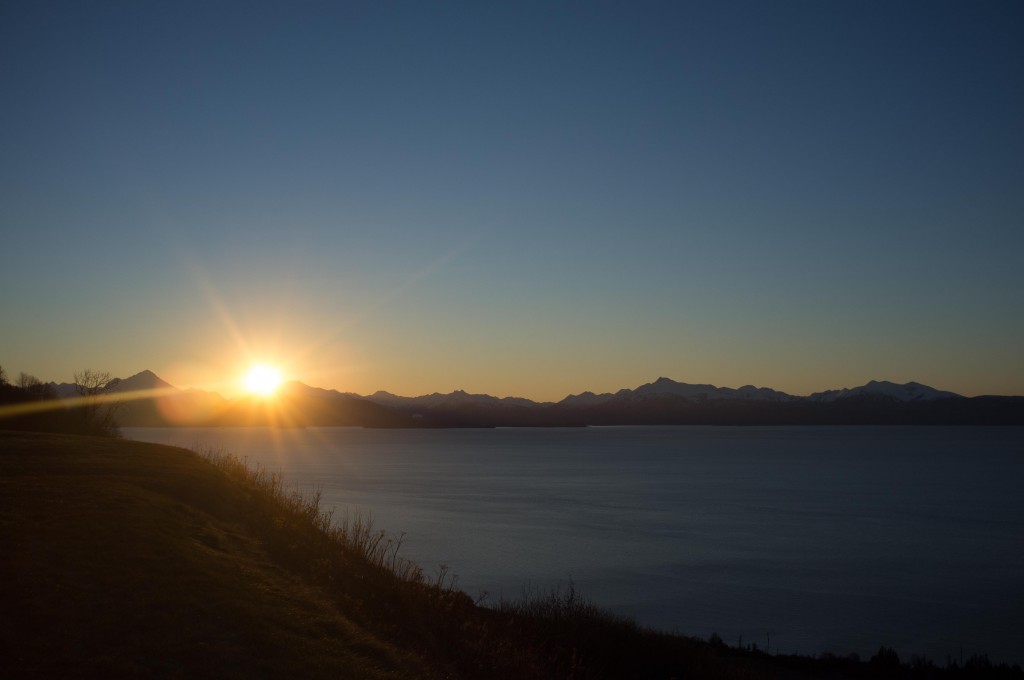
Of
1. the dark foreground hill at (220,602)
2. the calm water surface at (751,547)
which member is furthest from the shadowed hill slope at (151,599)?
the calm water surface at (751,547)

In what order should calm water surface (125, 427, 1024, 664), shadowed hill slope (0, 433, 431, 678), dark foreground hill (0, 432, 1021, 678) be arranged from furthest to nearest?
calm water surface (125, 427, 1024, 664) → dark foreground hill (0, 432, 1021, 678) → shadowed hill slope (0, 433, 431, 678)

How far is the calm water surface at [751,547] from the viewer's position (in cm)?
2964

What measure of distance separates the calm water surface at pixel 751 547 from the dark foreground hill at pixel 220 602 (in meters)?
11.1

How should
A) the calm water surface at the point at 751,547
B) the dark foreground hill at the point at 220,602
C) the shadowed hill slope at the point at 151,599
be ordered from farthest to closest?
the calm water surface at the point at 751,547, the dark foreground hill at the point at 220,602, the shadowed hill slope at the point at 151,599

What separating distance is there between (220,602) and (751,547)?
4246cm

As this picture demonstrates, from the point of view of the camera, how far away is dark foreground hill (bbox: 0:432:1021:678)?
780 centimetres

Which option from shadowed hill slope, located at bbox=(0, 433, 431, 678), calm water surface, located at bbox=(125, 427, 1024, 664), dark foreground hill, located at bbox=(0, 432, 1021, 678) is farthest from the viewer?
calm water surface, located at bbox=(125, 427, 1024, 664)

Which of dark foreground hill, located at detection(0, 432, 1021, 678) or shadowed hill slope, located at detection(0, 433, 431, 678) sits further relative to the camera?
dark foreground hill, located at detection(0, 432, 1021, 678)

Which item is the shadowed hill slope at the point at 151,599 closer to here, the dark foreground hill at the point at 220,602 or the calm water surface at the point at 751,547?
the dark foreground hill at the point at 220,602

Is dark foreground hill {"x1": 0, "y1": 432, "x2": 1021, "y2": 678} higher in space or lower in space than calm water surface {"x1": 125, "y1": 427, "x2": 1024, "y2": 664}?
higher

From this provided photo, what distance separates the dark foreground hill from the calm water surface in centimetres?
1108

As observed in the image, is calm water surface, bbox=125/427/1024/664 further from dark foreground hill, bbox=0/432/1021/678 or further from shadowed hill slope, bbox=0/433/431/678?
shadowed hill slope, bbox=0/433/431/678

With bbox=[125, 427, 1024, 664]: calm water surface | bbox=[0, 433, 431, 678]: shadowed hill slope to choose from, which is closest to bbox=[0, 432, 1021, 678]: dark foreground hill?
bbox=[0, 433, 431, 678]: shadowed hill slope

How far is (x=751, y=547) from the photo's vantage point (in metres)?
46.8
